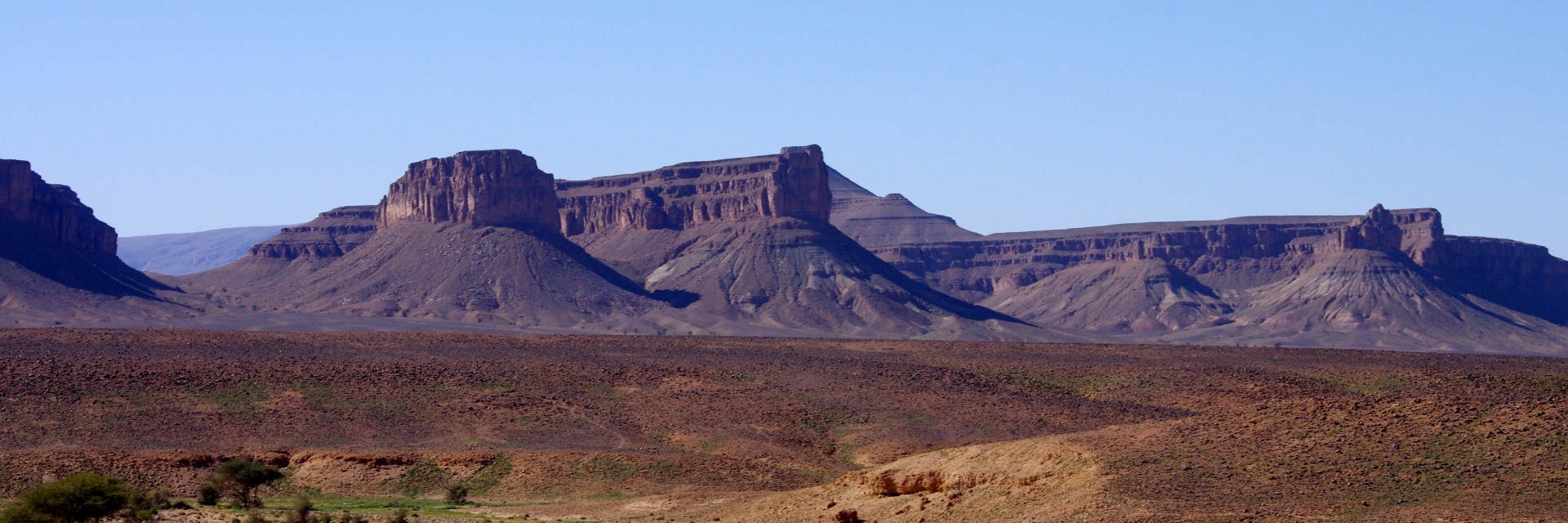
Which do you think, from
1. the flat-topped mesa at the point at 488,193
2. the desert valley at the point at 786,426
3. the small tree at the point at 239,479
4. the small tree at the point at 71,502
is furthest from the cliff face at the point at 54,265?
the small tree at the point at 71,502

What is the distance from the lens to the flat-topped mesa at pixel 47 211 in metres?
162

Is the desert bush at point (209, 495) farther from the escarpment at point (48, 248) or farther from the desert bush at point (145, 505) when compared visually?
the escarpment at point (48, 248)

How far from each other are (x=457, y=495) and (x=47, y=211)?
12531cm

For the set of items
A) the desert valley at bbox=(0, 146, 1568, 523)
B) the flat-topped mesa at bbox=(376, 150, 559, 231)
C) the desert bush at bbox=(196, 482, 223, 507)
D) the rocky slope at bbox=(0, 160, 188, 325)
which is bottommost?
the desert bush at bbox=(196, 482, 223, 507)

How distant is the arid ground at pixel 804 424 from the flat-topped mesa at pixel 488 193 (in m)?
88.9

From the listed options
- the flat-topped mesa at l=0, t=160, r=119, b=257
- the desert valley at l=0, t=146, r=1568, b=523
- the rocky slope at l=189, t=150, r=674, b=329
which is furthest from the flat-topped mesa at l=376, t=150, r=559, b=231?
the desert valley at l=0, t=146, r=1568, b=523

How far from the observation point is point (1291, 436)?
42.9m

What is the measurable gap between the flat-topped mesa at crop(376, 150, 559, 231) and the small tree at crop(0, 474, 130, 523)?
14489 cm

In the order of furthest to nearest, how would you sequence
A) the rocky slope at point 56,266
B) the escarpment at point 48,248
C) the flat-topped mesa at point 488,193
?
the flat-topped mesa at point 488,193 → the escarpment at point 48,248 → the rocky slope at point 56,266

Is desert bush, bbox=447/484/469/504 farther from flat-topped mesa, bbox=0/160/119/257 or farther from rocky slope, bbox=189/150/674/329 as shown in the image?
flat-topped mesa, bbox=0/160/119/257

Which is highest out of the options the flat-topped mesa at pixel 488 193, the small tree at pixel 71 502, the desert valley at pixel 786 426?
the flat-topped mesa at pixel 488 193

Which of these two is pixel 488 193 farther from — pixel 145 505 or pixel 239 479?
pixel 145 505

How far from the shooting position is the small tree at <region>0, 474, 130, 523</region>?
4531 centimetres

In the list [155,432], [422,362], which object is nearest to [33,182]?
[422,362]
